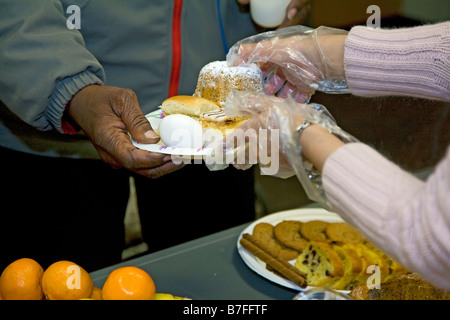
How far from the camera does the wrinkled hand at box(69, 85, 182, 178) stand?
1.04 meters

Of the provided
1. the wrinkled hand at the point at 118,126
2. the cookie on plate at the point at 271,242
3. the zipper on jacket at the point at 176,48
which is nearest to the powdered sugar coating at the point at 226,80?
the zipper on jacket at the point at 176,48

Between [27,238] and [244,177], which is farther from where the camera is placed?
[244,177]

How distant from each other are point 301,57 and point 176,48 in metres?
0.37

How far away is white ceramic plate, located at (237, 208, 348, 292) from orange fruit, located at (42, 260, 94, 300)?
44 cm

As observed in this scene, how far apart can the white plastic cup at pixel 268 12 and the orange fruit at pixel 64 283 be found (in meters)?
0.92

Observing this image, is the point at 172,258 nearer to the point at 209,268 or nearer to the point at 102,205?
the point at 209,268

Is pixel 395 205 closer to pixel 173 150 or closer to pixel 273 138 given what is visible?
pixel 273 138

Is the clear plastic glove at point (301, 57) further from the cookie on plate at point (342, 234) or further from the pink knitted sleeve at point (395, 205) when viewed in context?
the pink knitted sleeve at point (395, 205)

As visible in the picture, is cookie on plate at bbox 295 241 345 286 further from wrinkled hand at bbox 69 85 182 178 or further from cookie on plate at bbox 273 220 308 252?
wrinkled hand at bbox 69 85 182 178

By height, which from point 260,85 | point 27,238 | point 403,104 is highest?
point 260,85

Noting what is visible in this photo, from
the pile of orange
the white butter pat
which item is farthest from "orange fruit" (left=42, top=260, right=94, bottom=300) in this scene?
the white butter pat

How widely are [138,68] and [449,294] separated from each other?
3.21 ft

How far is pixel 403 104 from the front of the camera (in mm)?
1430
